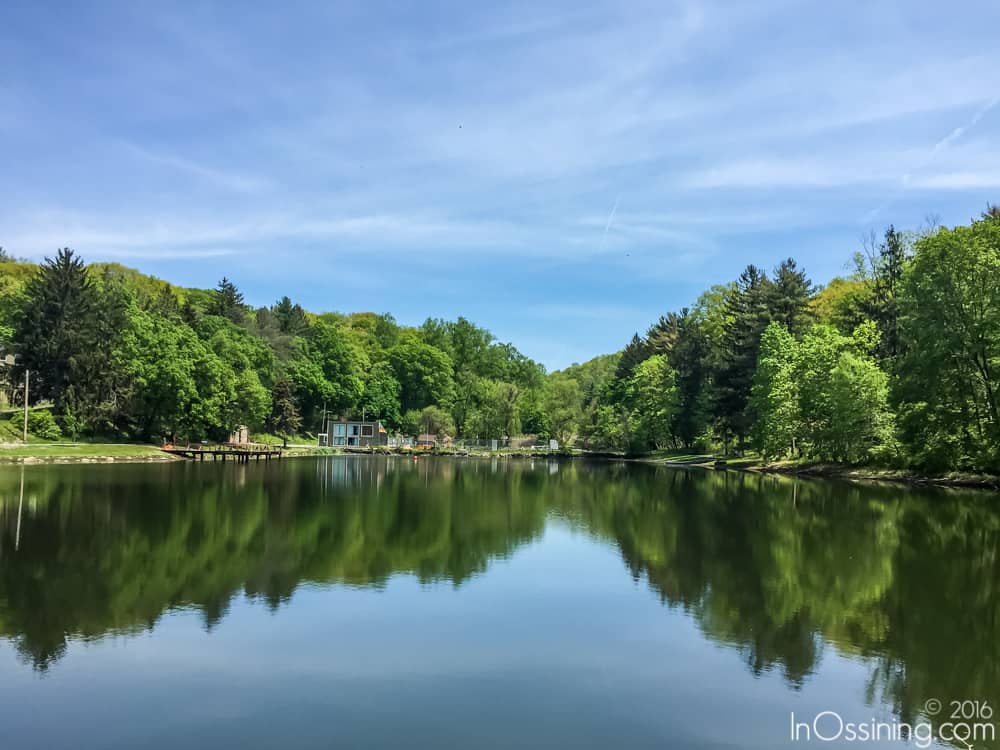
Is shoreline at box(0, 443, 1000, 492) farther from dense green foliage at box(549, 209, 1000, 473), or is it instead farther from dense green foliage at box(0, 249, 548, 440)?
dense green foliage at box(0, 249, 548, 440)

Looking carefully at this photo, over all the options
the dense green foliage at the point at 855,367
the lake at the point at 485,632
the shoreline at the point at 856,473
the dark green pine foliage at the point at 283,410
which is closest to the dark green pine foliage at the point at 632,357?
the dense green foliage at the point at 855,367

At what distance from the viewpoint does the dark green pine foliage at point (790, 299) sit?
205 ft

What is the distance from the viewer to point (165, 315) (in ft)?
239

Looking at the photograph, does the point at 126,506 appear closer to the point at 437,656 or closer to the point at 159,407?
the point at 437,656

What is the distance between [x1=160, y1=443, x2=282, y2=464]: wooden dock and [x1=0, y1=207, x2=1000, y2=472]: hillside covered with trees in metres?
2.29

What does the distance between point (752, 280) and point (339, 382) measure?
5809 centimetres

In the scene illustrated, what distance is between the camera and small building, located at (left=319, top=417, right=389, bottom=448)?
312 feet

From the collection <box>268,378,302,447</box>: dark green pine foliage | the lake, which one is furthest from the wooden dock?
the lake

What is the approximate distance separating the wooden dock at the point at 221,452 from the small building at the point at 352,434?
84.0ft

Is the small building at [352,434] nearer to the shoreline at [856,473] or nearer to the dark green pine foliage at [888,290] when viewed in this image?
the shoreline at [856,473]

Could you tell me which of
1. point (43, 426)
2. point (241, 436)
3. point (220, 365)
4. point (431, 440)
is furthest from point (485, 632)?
point (431, 440)

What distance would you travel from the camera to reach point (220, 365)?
6391 centimetres

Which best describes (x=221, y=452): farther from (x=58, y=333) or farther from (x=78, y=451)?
(x=58, y=333)

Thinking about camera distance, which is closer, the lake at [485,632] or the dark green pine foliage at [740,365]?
the lake at [485,632]
